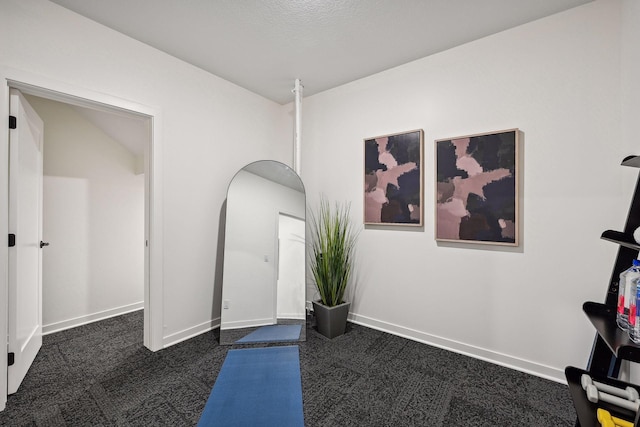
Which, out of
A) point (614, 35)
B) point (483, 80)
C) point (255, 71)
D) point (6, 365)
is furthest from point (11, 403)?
point (614, 35)

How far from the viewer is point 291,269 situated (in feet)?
9.49

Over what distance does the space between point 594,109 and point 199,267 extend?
337 centimetres

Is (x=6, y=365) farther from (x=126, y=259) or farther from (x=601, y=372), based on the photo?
(x=601, y=372)

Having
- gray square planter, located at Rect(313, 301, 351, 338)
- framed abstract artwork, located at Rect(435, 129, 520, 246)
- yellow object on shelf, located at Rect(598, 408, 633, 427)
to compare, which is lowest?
gray square planter, located at Rect(313, 301, 351, 338)

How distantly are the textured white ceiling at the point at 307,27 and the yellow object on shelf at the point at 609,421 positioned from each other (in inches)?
90.0

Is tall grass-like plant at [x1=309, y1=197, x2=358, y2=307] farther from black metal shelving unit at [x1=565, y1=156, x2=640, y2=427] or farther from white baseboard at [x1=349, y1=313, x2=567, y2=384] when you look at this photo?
black metal shelving unit at [x1=565, y1=156, x2=640, y2=427]

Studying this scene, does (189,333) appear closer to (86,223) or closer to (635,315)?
(86,223)

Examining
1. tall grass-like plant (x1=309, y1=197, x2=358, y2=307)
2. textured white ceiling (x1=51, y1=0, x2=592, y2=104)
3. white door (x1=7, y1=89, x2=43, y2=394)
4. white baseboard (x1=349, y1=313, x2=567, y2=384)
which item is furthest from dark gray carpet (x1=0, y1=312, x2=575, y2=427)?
textured white ceiling (x1=51, y1=0, x2=592, y2=104)

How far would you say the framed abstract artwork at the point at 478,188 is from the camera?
2.13 metres

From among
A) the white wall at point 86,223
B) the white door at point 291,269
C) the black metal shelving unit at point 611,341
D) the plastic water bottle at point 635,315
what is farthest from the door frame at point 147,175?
the plastic water bottle at point 635,315

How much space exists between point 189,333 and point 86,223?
5.63 ft

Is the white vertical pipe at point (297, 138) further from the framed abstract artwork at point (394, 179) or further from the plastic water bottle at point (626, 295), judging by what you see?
the plastic water bottle at point (626, 295)

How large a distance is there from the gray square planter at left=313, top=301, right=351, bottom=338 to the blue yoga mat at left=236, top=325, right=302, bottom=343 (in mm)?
216

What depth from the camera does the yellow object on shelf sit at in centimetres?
102
